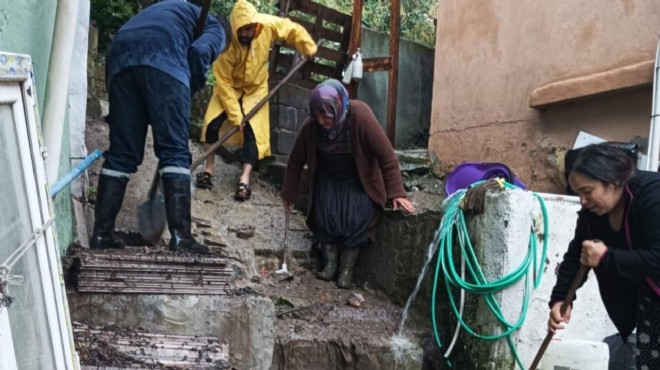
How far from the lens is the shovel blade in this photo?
394 cm

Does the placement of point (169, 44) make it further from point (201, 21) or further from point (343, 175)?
point (343, 175)

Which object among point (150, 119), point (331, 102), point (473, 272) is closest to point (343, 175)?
point (331, 102)

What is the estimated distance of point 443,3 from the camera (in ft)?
21.3

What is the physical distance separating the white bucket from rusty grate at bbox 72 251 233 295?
1.79 m

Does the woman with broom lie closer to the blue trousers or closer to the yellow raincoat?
the blue trousers

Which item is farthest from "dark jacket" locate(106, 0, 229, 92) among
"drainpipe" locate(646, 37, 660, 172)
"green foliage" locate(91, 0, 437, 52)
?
"green foliage" locate(91, 0, 437, 52)

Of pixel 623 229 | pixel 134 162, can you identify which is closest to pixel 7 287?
pixel 134 162

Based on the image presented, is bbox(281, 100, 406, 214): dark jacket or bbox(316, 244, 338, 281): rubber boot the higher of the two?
bbox(281, 100, 406, 214): dark jacket

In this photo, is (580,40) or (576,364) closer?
(576,364)

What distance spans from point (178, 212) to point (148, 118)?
589 mm

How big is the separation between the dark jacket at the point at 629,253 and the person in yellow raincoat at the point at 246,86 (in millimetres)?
3445

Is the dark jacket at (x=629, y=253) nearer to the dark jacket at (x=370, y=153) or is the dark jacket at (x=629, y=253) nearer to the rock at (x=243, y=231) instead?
the dark jacket at (x=370, y=153)

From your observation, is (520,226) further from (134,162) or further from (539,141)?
(134,162)

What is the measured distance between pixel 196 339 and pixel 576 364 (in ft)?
6.59
